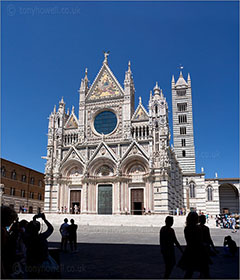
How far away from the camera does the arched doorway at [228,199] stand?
191 ft

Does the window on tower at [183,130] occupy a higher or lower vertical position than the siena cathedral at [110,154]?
higher

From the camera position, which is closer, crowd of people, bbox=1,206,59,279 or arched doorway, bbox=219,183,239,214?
crowd of people, bbox=1,206,59,279

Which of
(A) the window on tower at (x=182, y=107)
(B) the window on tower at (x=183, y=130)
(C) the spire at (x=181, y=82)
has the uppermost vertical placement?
(C) the spire at (x=181, y=82)

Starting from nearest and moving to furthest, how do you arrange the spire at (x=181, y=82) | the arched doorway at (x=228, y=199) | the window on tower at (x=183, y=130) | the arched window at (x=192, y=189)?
1. the arched window at (x=192, y=189)
2. the arched doorway at (x=228, y=199)
3. the window on tower at (x=183, y=130)
4. the spire at (x=181, y=82)

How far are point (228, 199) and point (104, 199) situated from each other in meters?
34.6

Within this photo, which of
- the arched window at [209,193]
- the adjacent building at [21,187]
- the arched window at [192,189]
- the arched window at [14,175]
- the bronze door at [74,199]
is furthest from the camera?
the arched window at [209,193]

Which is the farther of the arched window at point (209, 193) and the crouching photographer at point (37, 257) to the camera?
the arched window at point (209, 193)

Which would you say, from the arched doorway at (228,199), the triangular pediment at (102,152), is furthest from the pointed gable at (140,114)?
the arched doorway at (228,199)

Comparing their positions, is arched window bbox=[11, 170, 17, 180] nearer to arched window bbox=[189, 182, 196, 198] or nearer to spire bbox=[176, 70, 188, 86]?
arched window bbox=[189, 182, 196, 198]

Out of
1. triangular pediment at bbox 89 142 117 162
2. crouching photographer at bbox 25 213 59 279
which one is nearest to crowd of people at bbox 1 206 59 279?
crouching photographer at bbox 25 213 59 279

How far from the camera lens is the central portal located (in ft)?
117

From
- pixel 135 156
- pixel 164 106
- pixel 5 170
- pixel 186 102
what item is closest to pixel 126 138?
pixel 135 156

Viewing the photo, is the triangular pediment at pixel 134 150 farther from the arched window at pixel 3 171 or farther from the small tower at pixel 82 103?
the arched window at pixel 3 171

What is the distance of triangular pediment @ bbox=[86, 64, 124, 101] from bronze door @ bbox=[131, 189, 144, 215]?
13.8 meters
